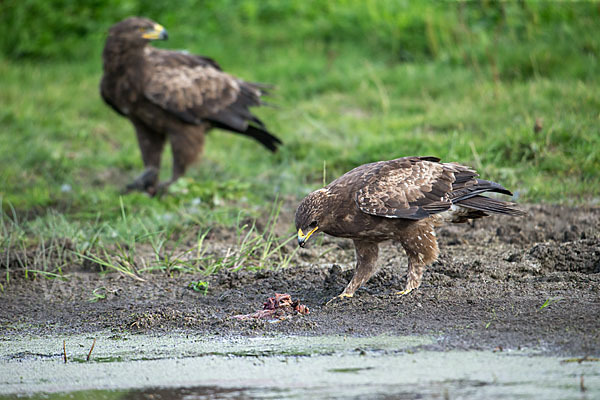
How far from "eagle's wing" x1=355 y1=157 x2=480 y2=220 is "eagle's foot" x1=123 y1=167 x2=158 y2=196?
383 centimetres

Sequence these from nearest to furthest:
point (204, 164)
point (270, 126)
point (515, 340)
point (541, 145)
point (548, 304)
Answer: point (515, 340)
point (548, 304)
point (541, 145)
point (204, 164)
point (270, 126)

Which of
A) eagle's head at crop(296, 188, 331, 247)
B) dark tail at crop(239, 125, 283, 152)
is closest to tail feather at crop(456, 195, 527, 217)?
eagle's head at crop(296, 188, 331, 247)

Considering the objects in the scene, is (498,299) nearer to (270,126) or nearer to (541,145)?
(541,145)

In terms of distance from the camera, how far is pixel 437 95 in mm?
10555

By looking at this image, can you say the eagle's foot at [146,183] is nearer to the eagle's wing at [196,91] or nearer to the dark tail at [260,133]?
the eagle's wing at [196,91]

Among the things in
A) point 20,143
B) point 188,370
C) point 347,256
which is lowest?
point 20,143

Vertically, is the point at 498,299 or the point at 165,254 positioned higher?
the point at 498,299

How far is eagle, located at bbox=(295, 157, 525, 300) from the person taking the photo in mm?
5102

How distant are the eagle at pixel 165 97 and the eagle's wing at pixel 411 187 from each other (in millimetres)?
3921

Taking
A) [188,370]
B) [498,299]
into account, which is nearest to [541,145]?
[498,299]

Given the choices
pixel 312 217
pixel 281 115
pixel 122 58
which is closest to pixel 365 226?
pixel 312 217

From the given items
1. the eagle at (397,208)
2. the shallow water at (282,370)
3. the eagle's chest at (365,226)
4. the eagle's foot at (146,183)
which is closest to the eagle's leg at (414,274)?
the eagle at (397,208)

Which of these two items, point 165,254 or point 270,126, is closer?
point 165,254

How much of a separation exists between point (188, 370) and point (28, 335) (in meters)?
1.42
